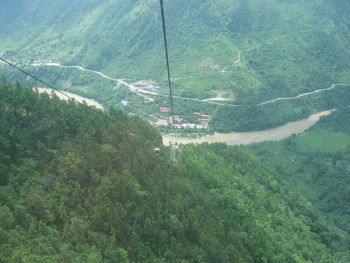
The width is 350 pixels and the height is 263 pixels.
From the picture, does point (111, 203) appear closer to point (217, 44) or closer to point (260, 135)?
point (260, 135)

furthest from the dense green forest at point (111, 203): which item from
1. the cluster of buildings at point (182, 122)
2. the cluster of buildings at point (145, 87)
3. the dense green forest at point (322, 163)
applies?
the cluster of buildings at point (145, 87)

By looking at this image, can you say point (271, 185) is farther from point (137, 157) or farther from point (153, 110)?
point (153, 110)

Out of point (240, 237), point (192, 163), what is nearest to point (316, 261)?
point (240, 237)

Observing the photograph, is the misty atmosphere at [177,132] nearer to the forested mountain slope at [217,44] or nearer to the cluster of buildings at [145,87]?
the cluster of buildings at [145,87]

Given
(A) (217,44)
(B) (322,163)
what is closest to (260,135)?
(B) (322,163)

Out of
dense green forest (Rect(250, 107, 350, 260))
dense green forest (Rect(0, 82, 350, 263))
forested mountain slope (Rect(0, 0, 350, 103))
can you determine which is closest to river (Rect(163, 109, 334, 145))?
dense green forest (Rect(250, 107, 350, 260))
